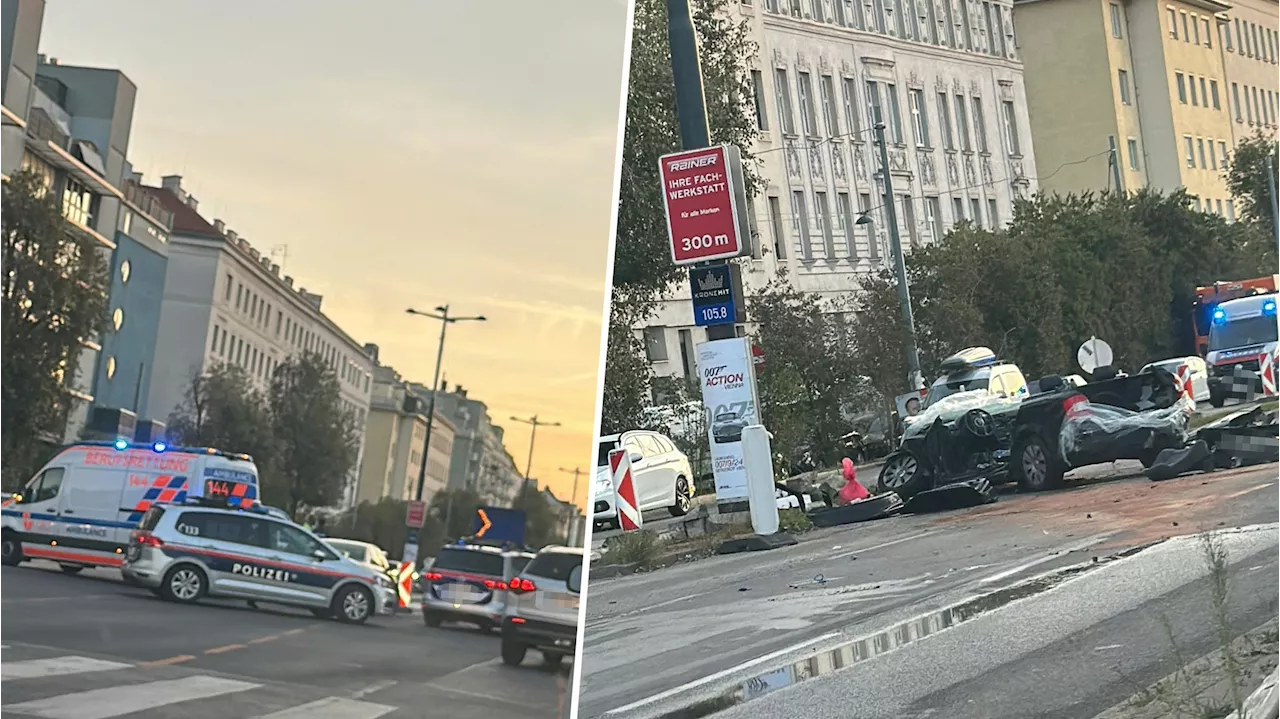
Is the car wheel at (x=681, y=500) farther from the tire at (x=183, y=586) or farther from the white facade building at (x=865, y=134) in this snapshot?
the tire at (x=183, y=586)

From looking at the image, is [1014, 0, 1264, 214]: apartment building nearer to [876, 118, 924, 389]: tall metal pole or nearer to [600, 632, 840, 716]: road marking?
[876, 118, 924, 389]: tall metal pole

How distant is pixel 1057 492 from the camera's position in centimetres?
180

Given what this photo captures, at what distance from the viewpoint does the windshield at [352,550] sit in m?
1.81

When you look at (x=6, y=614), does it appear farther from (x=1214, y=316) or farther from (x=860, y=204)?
(x=1214, y=316)

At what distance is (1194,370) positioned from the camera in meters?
1.85

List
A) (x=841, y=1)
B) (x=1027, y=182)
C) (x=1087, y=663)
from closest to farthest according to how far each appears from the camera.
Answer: (x=1087, y=663), (x=841, y=1), (x=1027, y=182)

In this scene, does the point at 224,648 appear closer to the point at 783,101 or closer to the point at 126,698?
the point at 126,698

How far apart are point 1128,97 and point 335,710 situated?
1352mm

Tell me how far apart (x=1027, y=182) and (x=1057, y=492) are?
1.35 feet

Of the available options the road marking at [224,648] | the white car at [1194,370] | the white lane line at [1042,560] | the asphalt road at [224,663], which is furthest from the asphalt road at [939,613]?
the road marking at [224,648]

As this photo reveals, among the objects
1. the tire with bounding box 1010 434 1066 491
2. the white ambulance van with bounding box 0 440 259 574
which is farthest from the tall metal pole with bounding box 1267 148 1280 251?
the white ambulance van with bounding box 0 440 259 574

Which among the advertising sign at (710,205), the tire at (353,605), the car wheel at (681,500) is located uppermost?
the advertising sign at (710,205)

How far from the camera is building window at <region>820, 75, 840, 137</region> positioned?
1.78m

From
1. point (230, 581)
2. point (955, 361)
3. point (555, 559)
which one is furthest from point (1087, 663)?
point (230, 581)
